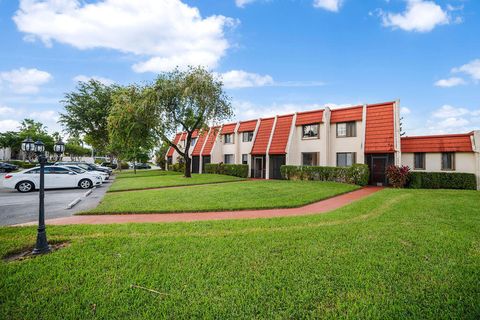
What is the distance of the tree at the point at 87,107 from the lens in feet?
104

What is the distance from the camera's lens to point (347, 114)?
21.3 meters

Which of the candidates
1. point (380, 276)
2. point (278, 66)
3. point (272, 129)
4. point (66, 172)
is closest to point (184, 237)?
point (380, 276)

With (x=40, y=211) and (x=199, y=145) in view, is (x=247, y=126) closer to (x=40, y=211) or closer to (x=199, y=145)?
(x=199, y=145)

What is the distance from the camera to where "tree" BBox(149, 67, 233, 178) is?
21.6 metres

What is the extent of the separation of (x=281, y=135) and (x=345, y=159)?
6501 millimetres

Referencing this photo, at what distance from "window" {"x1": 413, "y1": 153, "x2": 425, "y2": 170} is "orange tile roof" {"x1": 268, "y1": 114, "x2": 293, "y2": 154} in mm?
10582

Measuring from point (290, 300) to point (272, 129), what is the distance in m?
23.2

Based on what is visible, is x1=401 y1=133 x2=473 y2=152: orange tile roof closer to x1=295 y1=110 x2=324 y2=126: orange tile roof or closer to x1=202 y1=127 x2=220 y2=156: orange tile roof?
x1=295 y1=110 x2=324 y2=126: orange tile roof

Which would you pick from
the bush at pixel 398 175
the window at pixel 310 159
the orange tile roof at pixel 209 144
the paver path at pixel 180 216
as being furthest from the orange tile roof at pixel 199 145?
the paver path at pixel 180 216

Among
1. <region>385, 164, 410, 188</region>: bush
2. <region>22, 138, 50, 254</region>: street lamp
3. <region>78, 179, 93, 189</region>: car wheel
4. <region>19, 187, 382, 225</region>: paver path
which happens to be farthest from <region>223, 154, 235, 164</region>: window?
<region>22, 138, 50, 254</region>: street lamp

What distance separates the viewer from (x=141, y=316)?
294 centimetres

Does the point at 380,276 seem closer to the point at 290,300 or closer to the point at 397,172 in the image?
the point at 290,300

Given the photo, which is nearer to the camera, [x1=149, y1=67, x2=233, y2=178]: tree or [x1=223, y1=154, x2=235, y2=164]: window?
[x1=149, y1=67, x2=233, y2=178]: tree

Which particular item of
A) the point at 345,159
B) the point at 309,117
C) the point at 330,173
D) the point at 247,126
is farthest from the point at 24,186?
the point at 345,159
